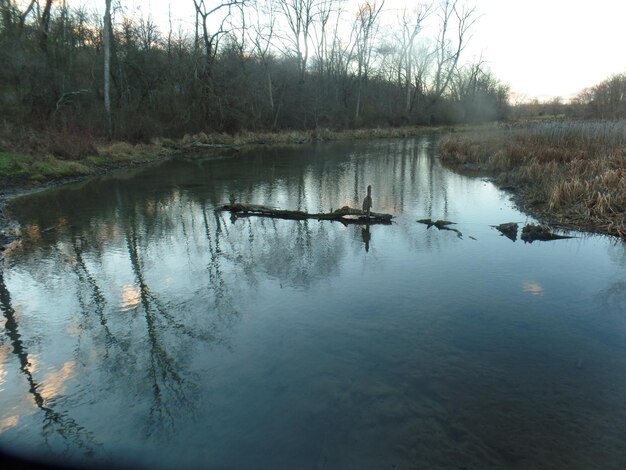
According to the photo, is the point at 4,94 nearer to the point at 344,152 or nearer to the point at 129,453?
the point at 344,152

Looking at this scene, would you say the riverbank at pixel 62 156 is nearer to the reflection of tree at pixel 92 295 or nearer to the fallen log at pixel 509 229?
the reflection of tree at pixel 92 295

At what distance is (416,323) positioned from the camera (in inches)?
207

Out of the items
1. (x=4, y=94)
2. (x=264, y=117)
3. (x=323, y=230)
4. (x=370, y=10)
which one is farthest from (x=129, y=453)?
(x=370, y=10)

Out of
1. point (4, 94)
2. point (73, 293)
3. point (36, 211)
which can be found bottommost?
point (73, 293)

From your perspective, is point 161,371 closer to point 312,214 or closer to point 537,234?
point 312,214

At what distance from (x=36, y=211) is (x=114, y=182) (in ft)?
15.1

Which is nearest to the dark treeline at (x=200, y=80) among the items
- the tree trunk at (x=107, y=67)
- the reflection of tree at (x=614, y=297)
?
the tree trunk at (x=107, y=67)

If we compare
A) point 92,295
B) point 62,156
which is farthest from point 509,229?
point 62,156

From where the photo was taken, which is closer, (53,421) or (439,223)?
(53,421)

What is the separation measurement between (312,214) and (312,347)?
5814 mm

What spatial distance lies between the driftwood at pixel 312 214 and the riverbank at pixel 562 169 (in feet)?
12.7

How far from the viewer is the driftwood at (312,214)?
9812mm

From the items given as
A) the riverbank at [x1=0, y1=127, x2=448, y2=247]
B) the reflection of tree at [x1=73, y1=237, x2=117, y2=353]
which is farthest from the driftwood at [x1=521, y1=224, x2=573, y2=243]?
the riverbank at [x1=0, y1=127, x2=448, y2=247]

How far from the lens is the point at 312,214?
10.3 meters
